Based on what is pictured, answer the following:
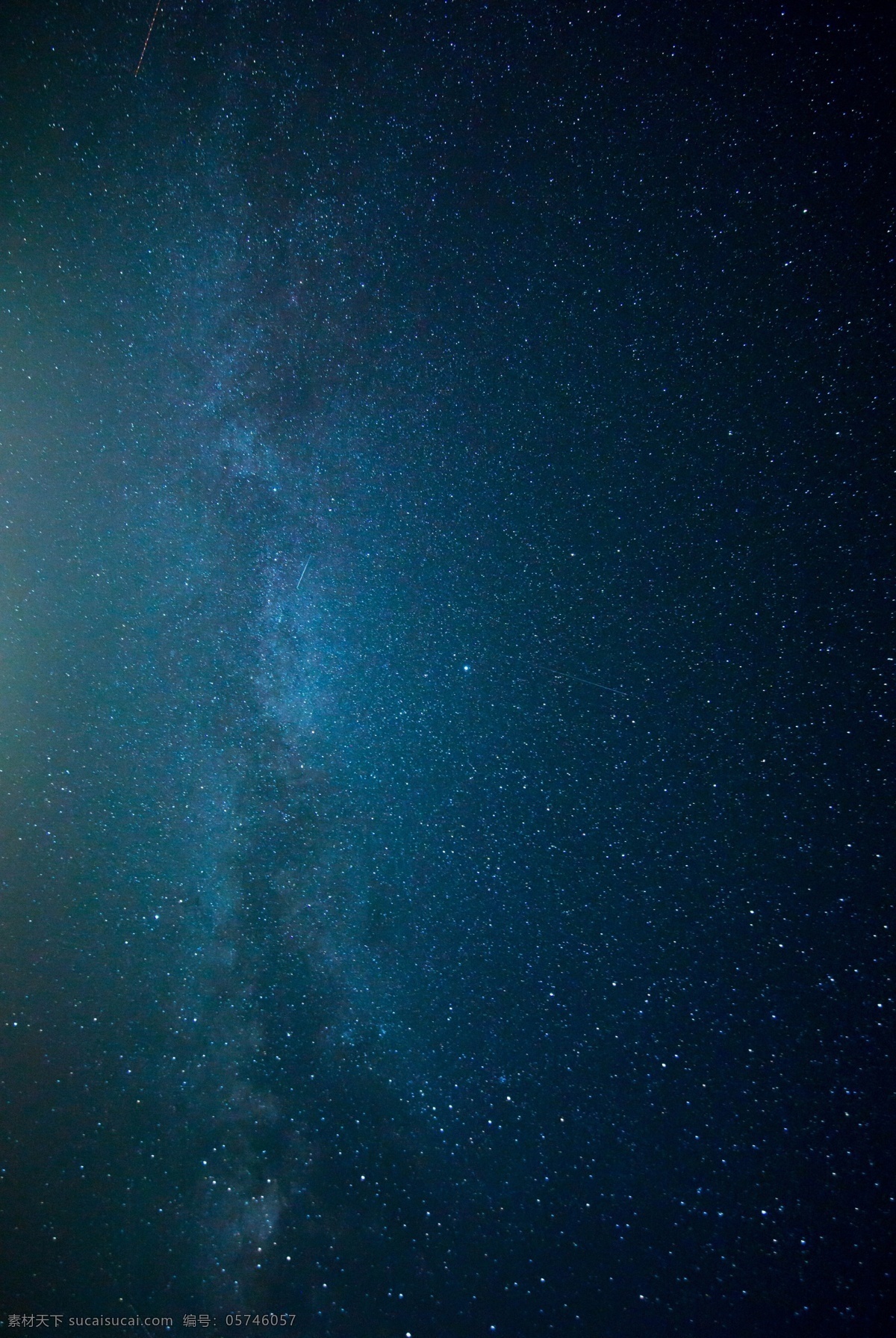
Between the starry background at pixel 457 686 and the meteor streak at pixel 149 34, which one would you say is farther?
the meteor streak at pixel 149 34

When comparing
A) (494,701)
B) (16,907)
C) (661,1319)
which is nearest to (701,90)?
(494,701)

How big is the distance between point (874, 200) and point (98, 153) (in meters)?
1.31

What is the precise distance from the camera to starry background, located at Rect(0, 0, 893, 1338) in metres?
0.64

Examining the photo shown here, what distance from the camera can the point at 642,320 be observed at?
0.72 meters

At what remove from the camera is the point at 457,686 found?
0.87 metres

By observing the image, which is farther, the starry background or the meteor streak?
the meteor streak

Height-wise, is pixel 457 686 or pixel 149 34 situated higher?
pixel 149 34

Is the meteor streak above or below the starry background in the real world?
above

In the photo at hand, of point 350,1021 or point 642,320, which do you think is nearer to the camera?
point 642,320

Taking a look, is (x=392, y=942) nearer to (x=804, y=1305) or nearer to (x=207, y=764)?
(x=207, y=764)

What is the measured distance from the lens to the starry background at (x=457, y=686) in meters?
0.64

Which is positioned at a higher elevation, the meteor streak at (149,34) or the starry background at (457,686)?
the meteor streak at (149,34)

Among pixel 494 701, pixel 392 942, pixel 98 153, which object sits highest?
pixel 98 153

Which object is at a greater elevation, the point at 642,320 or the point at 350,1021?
the point at 642,320
